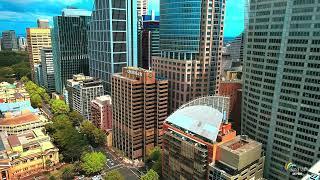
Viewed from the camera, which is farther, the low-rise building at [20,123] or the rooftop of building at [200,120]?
the low-rise building at [20,123]

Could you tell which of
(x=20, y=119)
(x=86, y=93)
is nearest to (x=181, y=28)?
(x=86, y=93)

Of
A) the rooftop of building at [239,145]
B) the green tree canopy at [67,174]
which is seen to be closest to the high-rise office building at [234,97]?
the rooftop of building at [239,145]

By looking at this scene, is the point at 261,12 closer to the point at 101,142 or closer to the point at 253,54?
the point at 253,54

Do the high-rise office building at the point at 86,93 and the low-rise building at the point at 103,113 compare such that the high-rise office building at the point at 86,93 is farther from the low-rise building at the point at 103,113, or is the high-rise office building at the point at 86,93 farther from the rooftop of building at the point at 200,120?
the rooftop of building at the point at 200,120

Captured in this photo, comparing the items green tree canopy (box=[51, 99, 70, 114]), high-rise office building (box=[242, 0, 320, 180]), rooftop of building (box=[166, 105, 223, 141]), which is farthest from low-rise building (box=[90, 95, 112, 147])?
high-rise office building (box=[242, 0, 320, 180])

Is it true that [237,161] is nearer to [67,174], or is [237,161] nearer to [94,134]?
[67,174]

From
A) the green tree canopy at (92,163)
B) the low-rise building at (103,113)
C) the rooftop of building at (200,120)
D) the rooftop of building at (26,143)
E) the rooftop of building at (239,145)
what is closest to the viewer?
the rooftop of building at (239,145)

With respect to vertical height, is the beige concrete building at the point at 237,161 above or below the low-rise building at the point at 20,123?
above
